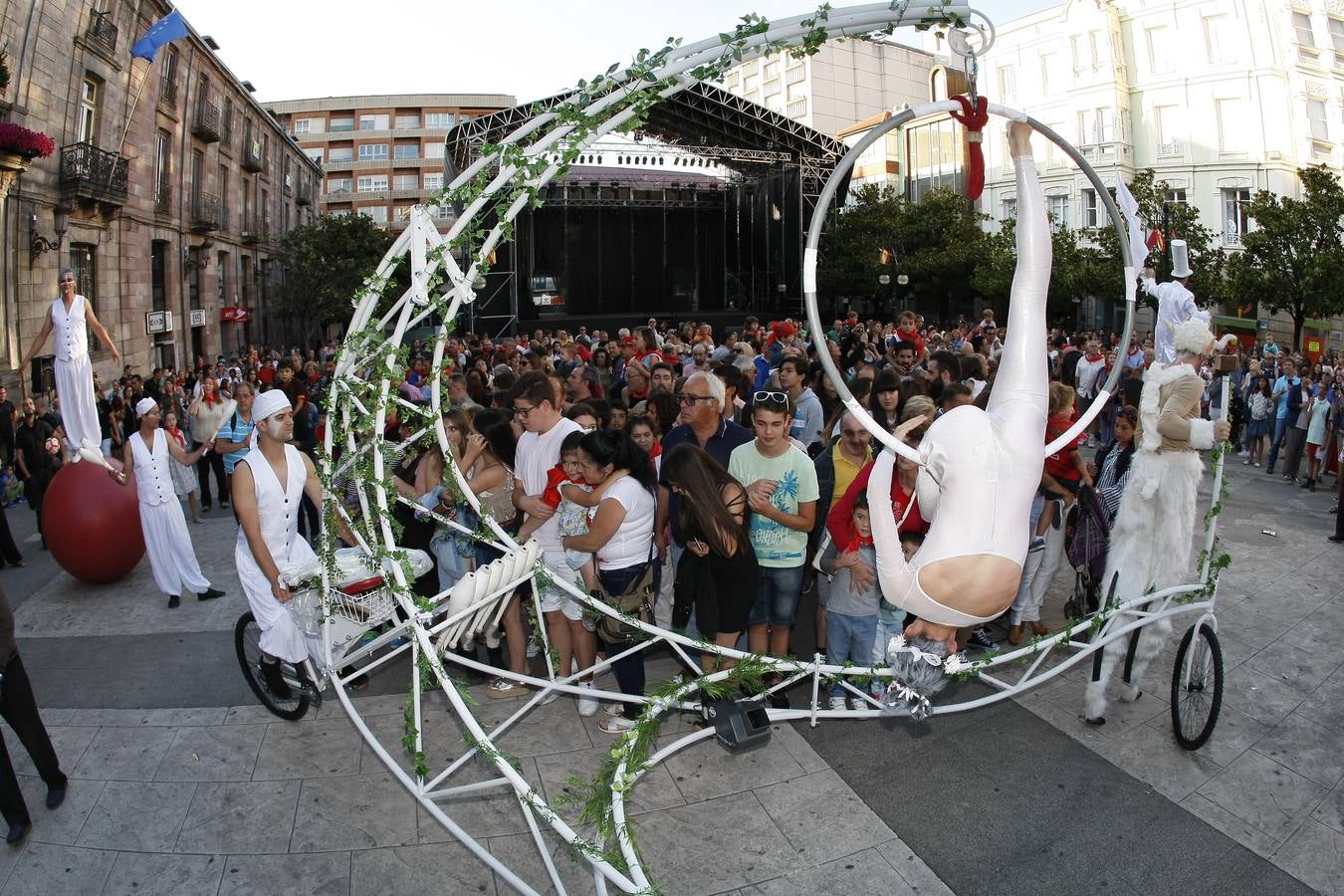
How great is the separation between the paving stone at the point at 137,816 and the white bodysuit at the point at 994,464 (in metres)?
3.45

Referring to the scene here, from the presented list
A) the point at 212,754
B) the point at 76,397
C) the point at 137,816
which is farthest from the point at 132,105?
the point at 137,816

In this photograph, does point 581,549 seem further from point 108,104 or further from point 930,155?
point 930,155

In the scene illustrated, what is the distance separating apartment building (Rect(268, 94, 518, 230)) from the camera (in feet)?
222

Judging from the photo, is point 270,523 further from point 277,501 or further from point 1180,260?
point 1180,260

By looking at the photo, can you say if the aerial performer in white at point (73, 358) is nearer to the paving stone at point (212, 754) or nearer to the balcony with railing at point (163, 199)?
the paving stone at point (212, 754)

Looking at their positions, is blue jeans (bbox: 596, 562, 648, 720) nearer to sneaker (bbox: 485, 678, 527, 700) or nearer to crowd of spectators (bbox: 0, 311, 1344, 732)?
crowd of spectators (bbox: 0, 311, 1344, 732)

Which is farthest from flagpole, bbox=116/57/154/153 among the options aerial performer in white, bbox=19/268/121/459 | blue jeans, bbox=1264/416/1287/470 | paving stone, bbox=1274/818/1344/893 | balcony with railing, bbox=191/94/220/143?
paving stone, bbox=1274/818/1344/893

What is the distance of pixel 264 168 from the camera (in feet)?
116

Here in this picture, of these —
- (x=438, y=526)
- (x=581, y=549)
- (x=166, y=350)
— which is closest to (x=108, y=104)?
(x=166, y=350)

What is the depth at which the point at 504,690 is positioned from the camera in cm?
570

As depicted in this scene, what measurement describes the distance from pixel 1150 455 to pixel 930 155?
125ft

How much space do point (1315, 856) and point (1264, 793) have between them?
498 millimetres

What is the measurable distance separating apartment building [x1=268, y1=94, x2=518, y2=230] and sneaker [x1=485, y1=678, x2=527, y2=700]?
66793 millimetres

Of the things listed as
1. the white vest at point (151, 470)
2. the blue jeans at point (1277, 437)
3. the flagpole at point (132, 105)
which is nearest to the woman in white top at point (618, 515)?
the white vest at point (151, 470)
